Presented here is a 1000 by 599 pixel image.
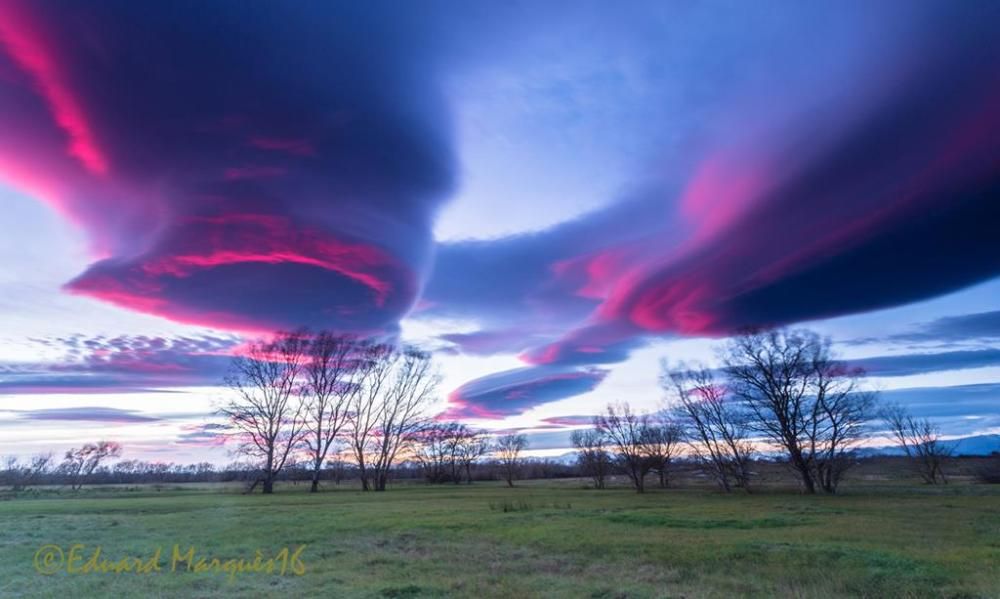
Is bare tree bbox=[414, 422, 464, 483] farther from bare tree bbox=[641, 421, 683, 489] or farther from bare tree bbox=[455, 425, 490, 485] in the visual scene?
bare tree bbox=[641, 421, 683, 489]

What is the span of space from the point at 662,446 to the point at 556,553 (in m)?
53.9

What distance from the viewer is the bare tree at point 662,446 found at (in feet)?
204

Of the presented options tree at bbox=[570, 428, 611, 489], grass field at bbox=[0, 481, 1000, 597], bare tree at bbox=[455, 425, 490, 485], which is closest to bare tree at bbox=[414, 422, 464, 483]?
bare tree at bbox=[455, 425, 490, 485]

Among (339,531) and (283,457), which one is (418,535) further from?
(283,457)

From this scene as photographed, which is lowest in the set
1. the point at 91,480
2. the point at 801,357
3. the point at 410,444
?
the point at 91,480

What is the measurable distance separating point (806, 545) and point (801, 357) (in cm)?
3769

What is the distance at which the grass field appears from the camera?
1040cm

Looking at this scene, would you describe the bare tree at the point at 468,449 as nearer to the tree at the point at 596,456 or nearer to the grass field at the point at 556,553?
the tree at the point at 596,456

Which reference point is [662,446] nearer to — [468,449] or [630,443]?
[630,443]

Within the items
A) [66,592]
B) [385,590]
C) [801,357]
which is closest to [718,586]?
[385,590]

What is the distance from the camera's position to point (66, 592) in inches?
416

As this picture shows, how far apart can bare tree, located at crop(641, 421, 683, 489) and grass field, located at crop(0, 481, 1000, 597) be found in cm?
3788

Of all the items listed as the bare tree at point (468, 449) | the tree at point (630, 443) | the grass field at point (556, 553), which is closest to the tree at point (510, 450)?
the bare tree at point (468, 449)

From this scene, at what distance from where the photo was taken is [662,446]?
6391 cm
